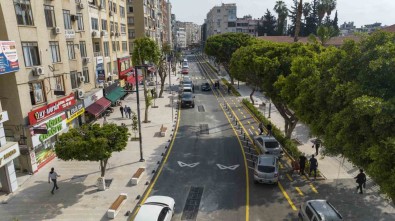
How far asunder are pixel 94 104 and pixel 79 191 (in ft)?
56.2

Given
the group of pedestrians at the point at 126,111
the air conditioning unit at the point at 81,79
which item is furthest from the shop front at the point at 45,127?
the group of pedestrians at the point at 126,111

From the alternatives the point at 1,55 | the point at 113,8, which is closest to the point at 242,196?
the point at 1,55

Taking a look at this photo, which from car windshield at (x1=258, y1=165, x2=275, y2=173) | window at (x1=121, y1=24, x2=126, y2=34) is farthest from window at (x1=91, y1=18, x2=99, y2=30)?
car windshield at (x1=258, y1=165, x2=275, y2=173)

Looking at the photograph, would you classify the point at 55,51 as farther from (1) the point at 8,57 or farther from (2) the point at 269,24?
(2) the point at 269,24

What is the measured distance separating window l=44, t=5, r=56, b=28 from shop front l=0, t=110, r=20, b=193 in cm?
1008

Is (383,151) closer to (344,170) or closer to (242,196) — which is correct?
(242,196)

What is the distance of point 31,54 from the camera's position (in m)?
24.5

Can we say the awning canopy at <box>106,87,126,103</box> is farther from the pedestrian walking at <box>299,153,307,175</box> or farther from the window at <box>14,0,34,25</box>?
the pedestrian walking at <box>299,153,307,175</box>

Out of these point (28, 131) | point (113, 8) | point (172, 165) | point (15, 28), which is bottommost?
point (172, 165)

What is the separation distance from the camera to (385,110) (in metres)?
12.9

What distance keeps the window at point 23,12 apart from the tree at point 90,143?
32.1 feet

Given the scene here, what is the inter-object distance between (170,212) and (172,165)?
9.02m

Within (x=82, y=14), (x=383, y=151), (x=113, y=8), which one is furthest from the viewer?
(x=113, y=8)

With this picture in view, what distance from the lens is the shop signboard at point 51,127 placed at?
80.7 ft
